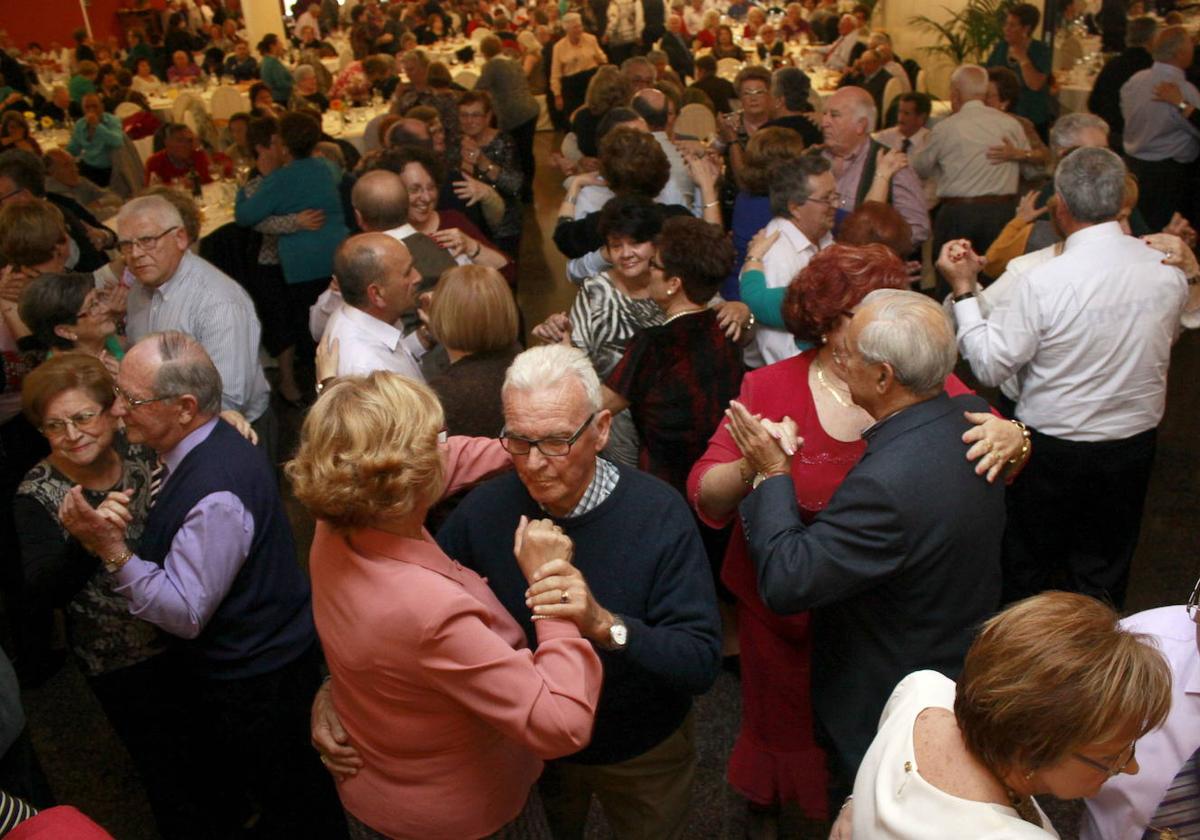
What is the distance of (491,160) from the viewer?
5.30 m

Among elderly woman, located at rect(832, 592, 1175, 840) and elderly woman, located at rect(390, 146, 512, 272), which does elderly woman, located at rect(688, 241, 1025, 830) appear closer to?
elderly woman, located at rect(832, 592, 1175, 840)

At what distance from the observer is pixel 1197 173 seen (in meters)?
6.18

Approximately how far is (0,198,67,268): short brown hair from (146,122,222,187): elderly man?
230 cm

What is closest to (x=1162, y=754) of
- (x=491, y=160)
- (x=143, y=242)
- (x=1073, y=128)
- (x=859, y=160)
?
(x=1073, y=128)

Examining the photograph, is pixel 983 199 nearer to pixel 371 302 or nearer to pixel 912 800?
pixel 371 302

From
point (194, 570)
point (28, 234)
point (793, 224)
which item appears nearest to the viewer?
point (194, 570)

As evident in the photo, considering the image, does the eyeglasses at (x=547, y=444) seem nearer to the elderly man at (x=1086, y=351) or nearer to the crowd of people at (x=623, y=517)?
the crowd of people at (x=623, y=517)

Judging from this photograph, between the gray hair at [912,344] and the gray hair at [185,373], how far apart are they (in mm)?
1414

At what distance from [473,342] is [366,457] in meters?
1.16

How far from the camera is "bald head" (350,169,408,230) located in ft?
11.7

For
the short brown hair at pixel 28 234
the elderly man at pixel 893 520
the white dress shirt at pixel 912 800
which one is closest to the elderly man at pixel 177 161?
the short brown hair at pixel 28 234

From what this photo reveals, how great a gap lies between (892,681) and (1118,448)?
55.7 inches

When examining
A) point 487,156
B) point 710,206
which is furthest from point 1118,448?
Result: point 487,156

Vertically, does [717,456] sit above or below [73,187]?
above
